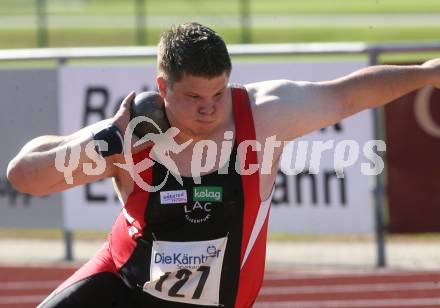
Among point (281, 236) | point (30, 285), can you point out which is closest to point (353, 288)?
point (281, 236)

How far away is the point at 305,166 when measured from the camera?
329 inches

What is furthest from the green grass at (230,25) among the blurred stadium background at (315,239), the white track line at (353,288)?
the white track line at (353,288)

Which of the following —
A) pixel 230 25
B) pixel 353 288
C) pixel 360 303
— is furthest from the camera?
pixel 230 25

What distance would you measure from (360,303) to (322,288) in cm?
40

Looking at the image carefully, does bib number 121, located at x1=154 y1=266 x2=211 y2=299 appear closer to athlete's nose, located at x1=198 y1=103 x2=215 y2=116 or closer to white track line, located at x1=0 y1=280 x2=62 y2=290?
athlete's nose, located at x1=198 y1=103 x2=215 y2=116

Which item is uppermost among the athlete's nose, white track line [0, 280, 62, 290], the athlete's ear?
the athlete's ear

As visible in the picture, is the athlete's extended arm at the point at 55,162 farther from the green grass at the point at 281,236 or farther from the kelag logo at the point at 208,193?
the green grass at the point at 281,236

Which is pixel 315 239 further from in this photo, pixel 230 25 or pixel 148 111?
pixel 230 25

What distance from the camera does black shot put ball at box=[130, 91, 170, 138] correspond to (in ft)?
12.2

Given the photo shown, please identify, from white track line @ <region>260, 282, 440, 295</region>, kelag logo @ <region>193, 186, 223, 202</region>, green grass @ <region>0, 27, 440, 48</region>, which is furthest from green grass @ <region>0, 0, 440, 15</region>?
kelag logo @ <region>193, 186, 223, 202</region>

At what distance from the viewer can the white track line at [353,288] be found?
8.12 meters

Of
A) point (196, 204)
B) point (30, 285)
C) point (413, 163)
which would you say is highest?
point (196, 204)

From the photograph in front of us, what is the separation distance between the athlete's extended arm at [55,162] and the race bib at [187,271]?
15.4 inches

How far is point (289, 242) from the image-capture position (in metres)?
9.41
